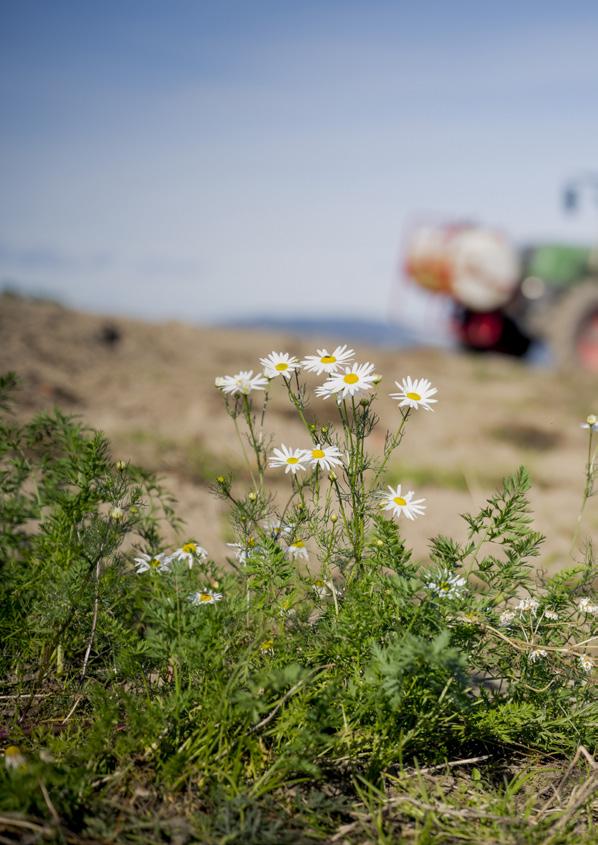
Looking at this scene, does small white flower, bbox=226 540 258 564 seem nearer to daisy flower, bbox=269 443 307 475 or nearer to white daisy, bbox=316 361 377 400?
daisy flower, bbox=269 443 307 475

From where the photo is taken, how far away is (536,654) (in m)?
2.14

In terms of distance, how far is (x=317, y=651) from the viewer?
199 centimetres

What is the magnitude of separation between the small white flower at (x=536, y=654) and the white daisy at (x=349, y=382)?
831mm

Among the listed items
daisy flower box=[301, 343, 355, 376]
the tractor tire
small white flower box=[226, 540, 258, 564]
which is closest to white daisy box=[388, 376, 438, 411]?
daisy flower box=[301, 343, 355, 376]

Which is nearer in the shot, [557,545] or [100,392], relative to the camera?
[557,545]

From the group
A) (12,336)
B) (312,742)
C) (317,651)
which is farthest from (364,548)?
(12,336)

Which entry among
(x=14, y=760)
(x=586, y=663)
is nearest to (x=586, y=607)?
(x=586, y=663)

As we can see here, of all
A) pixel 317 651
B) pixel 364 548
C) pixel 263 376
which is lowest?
pixel 317 651

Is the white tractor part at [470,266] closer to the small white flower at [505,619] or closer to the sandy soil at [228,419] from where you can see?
the sandy soil at [228,419]

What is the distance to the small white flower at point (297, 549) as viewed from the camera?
2090 millimetres

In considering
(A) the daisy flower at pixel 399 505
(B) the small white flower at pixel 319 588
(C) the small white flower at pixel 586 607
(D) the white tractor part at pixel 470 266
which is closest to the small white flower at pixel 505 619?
(C) the small white flower at pixel 586 607

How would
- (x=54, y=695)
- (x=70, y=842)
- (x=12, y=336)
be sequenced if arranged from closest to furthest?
(x=70, y=842) < (x=54, y=695) < (x=12, y=336)

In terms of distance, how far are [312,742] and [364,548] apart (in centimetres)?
56

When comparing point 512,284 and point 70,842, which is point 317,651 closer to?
point 70,842
